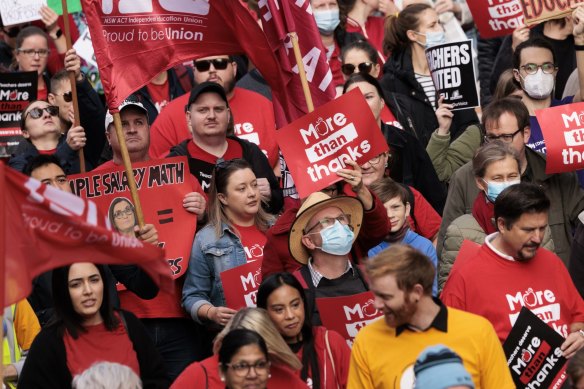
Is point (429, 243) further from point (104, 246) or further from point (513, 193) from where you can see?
point (104, 246)

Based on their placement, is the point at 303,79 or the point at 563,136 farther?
the point at 563,136

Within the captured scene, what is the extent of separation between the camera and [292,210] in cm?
967

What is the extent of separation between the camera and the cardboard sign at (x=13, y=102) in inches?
493

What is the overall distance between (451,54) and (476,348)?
5.25 metres

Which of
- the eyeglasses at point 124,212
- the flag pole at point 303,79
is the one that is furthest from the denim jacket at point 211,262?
the flag pole at point 303,79

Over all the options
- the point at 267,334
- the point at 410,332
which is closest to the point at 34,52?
the point at 267,334

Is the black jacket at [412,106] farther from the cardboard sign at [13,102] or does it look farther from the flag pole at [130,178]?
the flag pole at [130,178]

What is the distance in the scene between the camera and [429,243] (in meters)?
10.1

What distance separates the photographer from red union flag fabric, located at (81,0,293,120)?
992 cm

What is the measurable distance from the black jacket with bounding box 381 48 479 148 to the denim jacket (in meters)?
2.97

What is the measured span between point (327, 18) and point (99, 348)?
20.8ft

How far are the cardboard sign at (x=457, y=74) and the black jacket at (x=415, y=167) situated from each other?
2.62ft

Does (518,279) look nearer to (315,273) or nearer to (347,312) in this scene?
(347,312)

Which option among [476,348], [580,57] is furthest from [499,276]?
[580,57]
